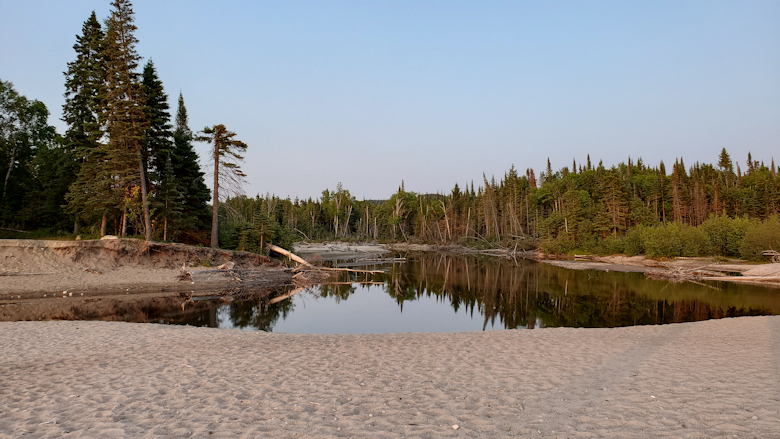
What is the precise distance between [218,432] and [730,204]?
271ft

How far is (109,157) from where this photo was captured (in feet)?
86.1

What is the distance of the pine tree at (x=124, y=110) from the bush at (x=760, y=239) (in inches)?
1933

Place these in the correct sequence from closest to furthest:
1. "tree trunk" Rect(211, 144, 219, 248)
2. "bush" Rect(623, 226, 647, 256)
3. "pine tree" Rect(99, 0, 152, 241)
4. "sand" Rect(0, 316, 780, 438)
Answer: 1. "sand" Rect(0, 316, 780, 438)
2. "pine tree" Rect(99, 0, 152, 241)
3. "tree trunk" Rect(211, 144, 219, 248)
4. "bush" Rect(623, 226, 647, 256)

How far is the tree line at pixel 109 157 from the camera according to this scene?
80.9 feet

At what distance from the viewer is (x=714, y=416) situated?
5.11 meters

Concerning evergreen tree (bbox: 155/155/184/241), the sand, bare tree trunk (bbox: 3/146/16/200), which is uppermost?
bare tree trunk (bbox: 3/146/16/200)

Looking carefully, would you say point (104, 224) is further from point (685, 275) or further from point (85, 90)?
point (685, 275)

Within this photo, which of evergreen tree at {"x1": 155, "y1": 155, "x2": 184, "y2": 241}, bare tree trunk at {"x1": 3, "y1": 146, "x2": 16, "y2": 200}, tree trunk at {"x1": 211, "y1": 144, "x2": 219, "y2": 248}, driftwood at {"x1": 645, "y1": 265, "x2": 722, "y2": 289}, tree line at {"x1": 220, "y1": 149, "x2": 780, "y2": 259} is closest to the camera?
evergreen tree at {"x1": 155, "y1": 155, "x2": 184, "y2": 241}

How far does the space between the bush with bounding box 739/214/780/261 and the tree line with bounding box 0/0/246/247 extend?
44842 mm

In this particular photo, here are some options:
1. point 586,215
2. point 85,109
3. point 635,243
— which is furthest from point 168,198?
point 586,215

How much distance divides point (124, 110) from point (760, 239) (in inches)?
2019

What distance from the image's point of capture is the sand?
191 inches

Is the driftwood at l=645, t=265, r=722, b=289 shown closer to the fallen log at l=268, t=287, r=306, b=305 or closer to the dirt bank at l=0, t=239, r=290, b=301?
the fallen log at l=268, t=287, r=306, b=305

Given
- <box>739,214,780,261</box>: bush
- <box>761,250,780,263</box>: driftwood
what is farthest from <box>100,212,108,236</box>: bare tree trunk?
<box>739,214,780,261</box>: bush
